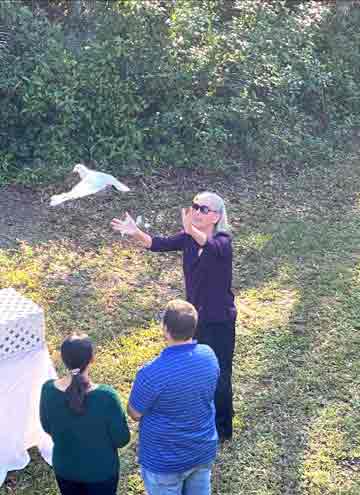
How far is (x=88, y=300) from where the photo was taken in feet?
19.3

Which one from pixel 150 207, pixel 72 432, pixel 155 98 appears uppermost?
pixel 72 432

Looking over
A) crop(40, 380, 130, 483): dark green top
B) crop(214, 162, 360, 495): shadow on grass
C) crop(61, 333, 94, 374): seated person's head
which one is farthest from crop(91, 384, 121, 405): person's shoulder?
crop(214, 162, 360, 495): shadow on grass

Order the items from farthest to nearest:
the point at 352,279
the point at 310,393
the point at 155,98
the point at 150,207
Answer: the point at 155,98 → the point at 150,207 → the point at 352,279 → the point at 310,393

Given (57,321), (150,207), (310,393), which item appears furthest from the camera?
(150,207)

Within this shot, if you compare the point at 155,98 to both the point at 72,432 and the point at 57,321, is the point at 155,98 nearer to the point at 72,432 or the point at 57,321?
the point at 57,321

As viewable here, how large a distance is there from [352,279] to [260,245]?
99 cm

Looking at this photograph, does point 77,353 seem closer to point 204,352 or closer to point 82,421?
point 82,421

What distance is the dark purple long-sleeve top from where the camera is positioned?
3.91 m

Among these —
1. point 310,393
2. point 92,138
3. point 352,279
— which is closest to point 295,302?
point 352,279

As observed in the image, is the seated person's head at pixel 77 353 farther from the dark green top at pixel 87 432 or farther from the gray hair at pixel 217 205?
the gray hair at pixel 217 205

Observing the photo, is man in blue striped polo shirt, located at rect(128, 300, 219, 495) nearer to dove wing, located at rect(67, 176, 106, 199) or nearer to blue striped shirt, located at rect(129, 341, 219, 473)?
blue striped shirt, located at rect(129, 341, 219, 473)

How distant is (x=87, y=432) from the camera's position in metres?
2.98

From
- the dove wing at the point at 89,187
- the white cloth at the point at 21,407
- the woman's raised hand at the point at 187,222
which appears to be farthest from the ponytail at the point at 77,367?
the dove wing at the point at 89,187

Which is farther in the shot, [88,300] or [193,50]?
[193,50]
